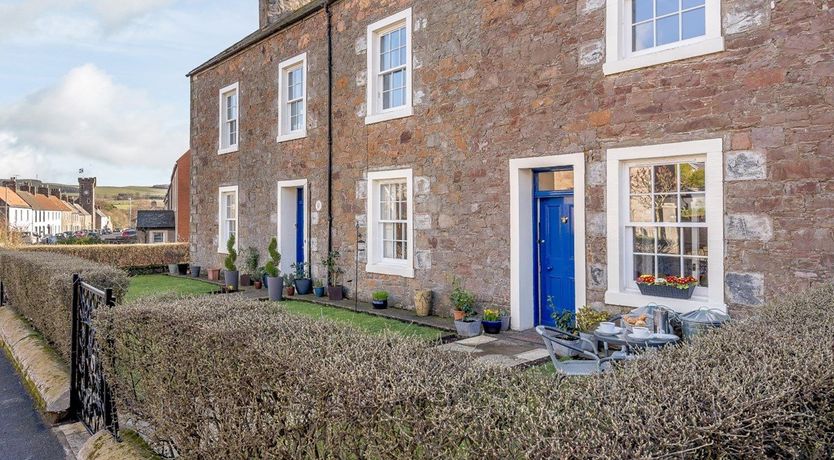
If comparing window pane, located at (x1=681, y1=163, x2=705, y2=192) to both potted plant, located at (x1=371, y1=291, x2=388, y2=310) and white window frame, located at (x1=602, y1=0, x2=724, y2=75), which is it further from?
potted plant, located at (x1=371, y1=291, x2=388, y2=310)

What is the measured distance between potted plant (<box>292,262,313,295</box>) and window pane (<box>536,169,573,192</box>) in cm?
682

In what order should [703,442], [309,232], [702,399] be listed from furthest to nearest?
1. [309,232]
2. [702,399]
3. [703,442]

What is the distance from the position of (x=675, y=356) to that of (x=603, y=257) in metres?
5.39

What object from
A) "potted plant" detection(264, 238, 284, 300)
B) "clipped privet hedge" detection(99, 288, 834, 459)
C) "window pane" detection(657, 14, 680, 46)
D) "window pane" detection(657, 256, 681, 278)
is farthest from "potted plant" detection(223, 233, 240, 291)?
"clipped privet hedge" detection(99, 288, 834, 459)

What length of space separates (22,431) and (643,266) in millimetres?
7477

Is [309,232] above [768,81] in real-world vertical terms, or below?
below

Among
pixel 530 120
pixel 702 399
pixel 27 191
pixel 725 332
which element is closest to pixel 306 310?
pixel 530 120

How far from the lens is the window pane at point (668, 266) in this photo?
279 inches

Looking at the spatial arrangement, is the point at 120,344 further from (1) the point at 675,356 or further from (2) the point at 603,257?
(2) the point at 603,257

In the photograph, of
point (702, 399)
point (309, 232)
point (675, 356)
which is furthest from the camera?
point (309, 232)

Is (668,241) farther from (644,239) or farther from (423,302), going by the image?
(423,302)

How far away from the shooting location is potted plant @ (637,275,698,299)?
6797mm

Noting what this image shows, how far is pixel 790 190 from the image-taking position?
20.1ft

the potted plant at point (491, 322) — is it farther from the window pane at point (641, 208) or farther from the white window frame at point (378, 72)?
the white window frame at point (378, 72)
